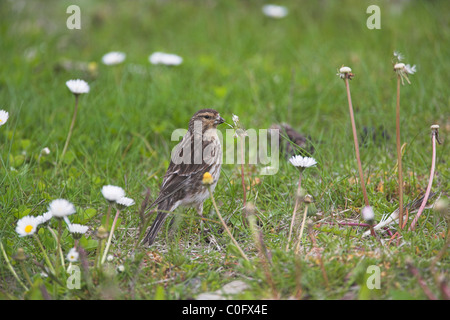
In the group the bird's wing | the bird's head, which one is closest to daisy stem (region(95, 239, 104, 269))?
the bird's wing

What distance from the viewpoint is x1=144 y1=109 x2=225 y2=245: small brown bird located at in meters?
4.38

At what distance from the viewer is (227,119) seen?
6.34 metres

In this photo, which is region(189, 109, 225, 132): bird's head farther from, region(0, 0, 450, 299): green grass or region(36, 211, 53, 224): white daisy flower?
region(36, 211, 53, 224): white daisy flower

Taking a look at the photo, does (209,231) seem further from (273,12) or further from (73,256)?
(273,12)

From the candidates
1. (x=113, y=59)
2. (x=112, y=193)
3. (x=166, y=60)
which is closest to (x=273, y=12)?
(x=166, y=60)

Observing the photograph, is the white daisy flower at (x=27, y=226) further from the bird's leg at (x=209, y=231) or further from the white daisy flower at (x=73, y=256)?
the bird's leg at (x=209, y=231)

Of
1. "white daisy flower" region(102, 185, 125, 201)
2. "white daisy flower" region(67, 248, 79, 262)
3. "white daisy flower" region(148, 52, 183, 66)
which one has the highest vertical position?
"white daisy flower" region(148, 52, 183, 66)

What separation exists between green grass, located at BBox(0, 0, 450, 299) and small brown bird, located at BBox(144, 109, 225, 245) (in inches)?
7.1

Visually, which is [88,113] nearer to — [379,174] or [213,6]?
[379,174]

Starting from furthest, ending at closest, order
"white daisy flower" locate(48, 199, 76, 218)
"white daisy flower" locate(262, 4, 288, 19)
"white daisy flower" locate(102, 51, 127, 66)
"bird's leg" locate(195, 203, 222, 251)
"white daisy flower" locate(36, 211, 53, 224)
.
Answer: "white daisy flower" locate(262, 4, 288, 19) < "white daisy flower" locate(102, 51, 127, 66) < "bird's leg" locate(195, 203, 222, 251) < "white daisy flower" locate(36, 211, 53, 224) < "white daisy flower" locate(48, 199, 76, 218)

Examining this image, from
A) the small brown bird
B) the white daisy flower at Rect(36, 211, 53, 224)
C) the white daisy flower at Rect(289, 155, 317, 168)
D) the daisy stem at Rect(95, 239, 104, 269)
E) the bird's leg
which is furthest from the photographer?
the small brown bird

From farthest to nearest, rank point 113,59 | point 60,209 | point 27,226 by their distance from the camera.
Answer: point 113,59 < point 27,226 < point 60,209

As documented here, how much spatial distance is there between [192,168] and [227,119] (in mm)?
1889

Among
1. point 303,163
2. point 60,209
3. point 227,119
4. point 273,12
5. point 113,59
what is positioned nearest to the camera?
point 60,209
